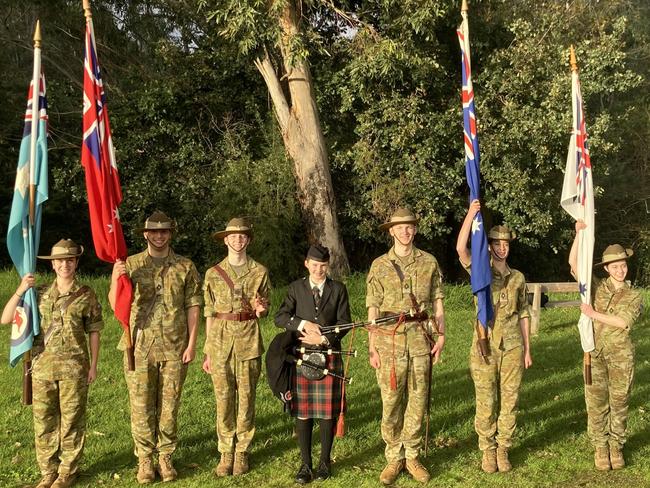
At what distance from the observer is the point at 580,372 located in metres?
9.80

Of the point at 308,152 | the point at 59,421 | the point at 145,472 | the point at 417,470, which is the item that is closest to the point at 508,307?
the point at 417,470

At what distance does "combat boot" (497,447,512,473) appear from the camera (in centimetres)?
609

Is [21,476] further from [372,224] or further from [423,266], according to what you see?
[372,224]

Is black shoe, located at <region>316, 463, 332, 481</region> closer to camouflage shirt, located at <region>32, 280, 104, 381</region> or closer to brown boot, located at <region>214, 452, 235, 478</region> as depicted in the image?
brown boot, located at <region>214, 452, 235, 478</region>

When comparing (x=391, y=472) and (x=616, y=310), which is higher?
(x=616, y=310)

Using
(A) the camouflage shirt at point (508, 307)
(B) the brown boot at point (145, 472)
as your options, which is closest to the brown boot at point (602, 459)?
(A) the camouflage shirt at point (508, 307)

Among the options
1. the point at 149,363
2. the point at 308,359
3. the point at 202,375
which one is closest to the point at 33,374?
the point at 149,363

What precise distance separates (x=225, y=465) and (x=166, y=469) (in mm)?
517

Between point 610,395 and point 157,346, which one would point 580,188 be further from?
point 157,346

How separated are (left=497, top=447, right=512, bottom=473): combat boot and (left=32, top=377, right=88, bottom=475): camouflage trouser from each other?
3.67 meters

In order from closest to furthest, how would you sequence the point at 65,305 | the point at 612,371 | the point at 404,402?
1. the point at 65,305
2. the point at 404,402
3. the point at 612,371

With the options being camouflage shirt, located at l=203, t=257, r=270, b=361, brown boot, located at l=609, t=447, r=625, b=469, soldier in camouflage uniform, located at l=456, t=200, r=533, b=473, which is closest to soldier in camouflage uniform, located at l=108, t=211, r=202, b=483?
camouflage shirt, located at l=203, t=257, r=270, b=361

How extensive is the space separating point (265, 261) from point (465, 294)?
4.83 metres

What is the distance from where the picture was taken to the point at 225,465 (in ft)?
19.9
